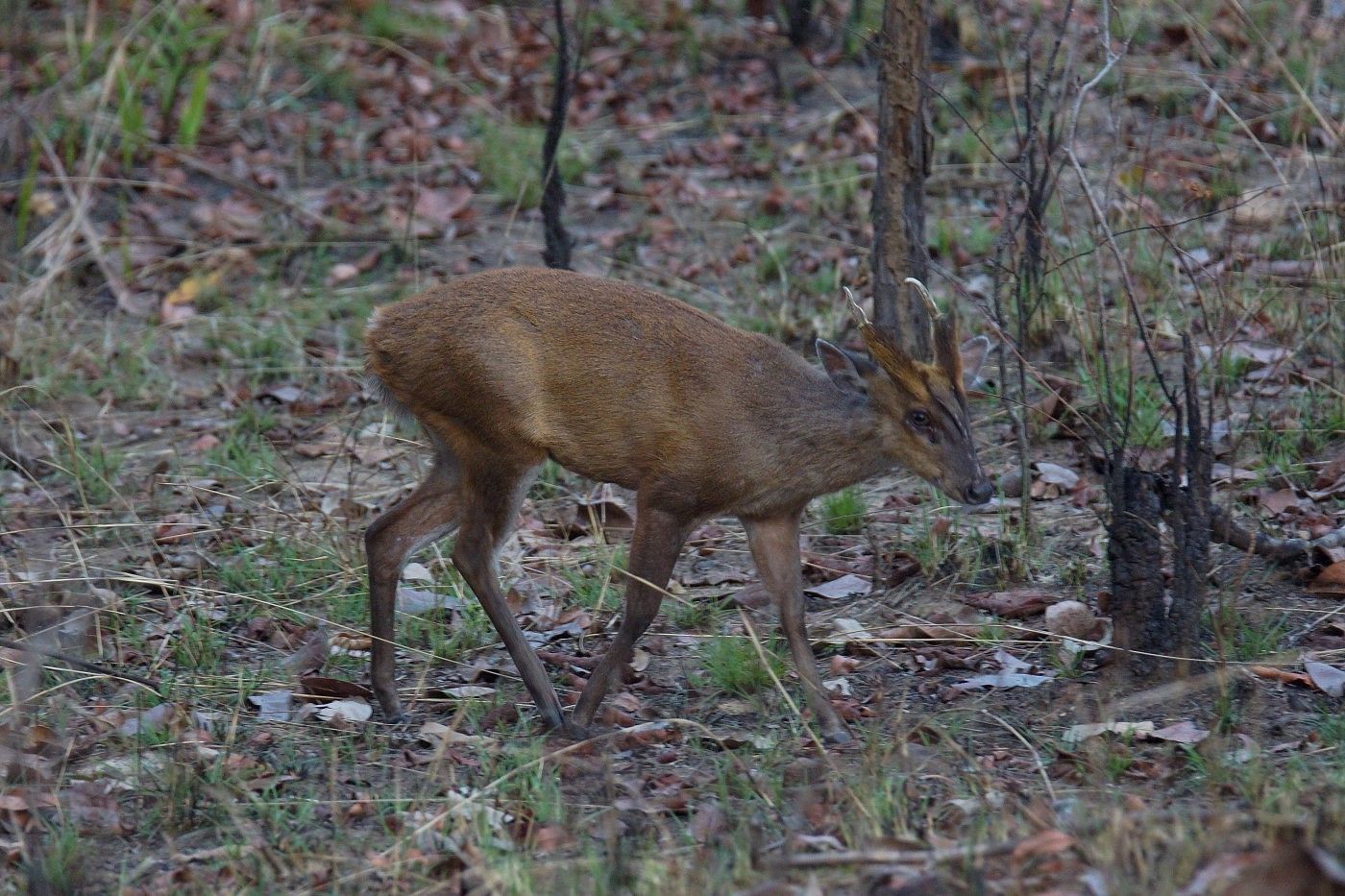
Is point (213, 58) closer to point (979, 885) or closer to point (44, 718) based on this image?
point (44, 718)

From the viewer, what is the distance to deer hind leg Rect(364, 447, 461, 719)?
534 cm

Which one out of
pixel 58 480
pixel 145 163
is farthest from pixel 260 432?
pixel 145 163

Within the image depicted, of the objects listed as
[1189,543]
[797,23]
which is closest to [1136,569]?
[1189,543]

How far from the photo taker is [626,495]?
6793 millimetres

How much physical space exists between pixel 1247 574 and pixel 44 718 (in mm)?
3799

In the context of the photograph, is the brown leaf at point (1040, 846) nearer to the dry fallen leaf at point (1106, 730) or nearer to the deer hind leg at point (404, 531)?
the dry fallen leaf at point (1106, 730)

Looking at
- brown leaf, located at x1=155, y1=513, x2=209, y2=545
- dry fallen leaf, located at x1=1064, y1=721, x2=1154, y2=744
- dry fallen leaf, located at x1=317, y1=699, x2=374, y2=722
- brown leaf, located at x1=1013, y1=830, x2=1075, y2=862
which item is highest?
brown leaf, located at x1=1013, y1=830, x2=1075, y2=862

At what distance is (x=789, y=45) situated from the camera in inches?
426

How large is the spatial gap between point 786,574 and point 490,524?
94 centimetres

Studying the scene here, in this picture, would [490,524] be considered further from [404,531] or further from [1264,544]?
[1264,544]

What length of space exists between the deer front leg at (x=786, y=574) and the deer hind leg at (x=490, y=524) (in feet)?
2.43

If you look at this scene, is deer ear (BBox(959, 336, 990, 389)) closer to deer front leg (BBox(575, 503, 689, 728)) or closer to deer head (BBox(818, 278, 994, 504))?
deer head (BBox(818, 278, 994, 504))

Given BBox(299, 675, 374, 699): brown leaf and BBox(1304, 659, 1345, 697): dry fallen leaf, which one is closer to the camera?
BBox(1304, 659, 1345, 697): dry fallen leaf

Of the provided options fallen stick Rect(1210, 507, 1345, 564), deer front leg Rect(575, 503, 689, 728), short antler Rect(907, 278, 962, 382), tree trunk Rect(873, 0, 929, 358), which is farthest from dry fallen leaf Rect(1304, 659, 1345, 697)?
Answer: tree trunk Rect(873, 0, 929, 358)
